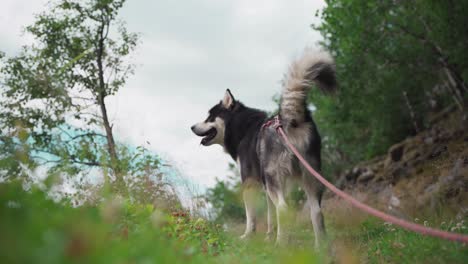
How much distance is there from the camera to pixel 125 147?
6824 mm

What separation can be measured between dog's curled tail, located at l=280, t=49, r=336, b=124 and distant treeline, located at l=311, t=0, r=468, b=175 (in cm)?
1053

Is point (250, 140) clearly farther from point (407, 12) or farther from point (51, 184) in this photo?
point (407, 12)

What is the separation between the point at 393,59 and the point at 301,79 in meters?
15.6

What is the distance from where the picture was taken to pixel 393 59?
63.8ft

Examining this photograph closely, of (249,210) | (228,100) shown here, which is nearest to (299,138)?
(249,210)

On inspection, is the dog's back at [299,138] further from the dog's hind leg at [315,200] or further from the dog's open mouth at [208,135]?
the dog's open mouth at [208,135]

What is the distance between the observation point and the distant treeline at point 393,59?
17.1 m

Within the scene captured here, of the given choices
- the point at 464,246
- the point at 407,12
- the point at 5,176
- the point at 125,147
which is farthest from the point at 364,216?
the point at 407,12

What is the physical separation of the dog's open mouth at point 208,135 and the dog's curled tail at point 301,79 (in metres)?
2.96

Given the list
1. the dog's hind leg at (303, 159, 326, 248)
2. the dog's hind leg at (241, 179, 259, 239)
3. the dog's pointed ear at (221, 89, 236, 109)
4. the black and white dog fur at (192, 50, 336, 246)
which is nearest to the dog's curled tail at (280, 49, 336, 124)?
the black and white dog fur at (192, 50, 336, 246)

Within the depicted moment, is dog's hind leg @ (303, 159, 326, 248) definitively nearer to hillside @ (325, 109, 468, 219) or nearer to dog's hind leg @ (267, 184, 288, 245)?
dog's hind leg @ (267, 184, 288, 245)

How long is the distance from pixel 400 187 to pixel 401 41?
8.24m

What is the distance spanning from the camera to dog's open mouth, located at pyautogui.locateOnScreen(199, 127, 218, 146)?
8.35 meters

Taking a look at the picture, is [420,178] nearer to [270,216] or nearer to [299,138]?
[270,216]
